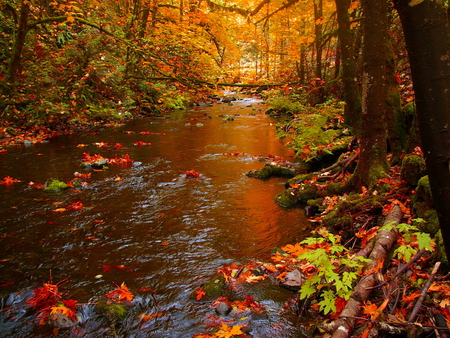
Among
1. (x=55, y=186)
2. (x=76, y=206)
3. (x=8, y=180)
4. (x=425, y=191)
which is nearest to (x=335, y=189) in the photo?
(x=425, y=191)

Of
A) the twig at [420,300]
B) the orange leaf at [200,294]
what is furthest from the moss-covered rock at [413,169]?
the orange leaf at [200,294]

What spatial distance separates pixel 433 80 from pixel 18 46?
1369 centimetres

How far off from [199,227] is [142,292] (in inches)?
71.8

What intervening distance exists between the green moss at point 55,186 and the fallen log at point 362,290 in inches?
247

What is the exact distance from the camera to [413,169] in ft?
13.4

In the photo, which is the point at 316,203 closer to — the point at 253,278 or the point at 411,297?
the point at 253,278

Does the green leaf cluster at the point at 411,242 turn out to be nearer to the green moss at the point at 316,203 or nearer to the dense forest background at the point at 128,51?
the green moss at the point at 316,203

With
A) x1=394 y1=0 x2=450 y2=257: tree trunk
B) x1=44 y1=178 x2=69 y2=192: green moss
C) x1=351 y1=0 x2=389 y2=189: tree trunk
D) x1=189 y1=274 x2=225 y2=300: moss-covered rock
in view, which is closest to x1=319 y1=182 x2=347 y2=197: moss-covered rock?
x1=351 y1=0 x2=389 y2=189: tree trunk

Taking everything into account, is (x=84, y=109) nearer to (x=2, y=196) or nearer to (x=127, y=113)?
(x=127, y=113)

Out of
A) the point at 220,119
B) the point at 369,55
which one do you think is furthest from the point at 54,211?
the point at 220,119

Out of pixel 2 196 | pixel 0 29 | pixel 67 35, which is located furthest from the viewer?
pixel 67 35

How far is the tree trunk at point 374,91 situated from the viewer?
4.68 metres

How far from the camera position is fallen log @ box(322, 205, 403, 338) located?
2.40 metres

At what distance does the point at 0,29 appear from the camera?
44.0 ft
